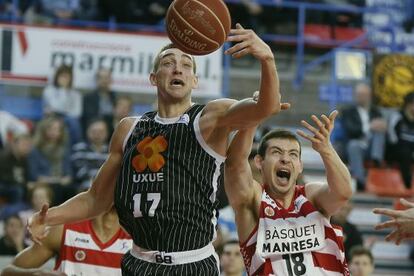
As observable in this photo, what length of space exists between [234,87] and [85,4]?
2542 mm

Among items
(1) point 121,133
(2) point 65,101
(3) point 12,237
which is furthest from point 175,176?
(2) point 65,101

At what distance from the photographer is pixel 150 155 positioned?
19.5 ft

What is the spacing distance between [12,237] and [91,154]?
2.13 metres

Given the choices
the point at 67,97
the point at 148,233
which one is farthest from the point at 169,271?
the point at 67,97

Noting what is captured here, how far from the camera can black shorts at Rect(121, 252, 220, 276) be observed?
5.89 meters

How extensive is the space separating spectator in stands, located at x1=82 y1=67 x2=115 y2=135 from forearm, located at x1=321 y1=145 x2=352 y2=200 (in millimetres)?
7183

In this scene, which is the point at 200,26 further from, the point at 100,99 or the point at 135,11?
the point at 135,11

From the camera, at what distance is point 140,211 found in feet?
19.3

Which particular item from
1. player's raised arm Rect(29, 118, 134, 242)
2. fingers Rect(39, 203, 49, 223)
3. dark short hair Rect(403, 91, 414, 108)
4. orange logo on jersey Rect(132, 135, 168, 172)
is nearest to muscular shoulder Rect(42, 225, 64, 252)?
player's raised arm Rect(29, 118, 134, 242)

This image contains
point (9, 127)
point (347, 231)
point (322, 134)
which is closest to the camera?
point (322, 134)

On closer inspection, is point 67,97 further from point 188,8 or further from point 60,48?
point 188,8

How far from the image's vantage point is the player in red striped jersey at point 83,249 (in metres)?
7.21

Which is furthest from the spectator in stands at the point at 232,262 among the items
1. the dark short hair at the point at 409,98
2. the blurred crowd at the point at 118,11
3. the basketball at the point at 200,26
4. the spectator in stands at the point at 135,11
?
the spectator in stands at the point at 135,11

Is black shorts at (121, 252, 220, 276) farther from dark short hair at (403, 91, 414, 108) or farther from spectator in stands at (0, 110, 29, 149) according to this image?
dark short hair at (403, 91, 414, 108)
